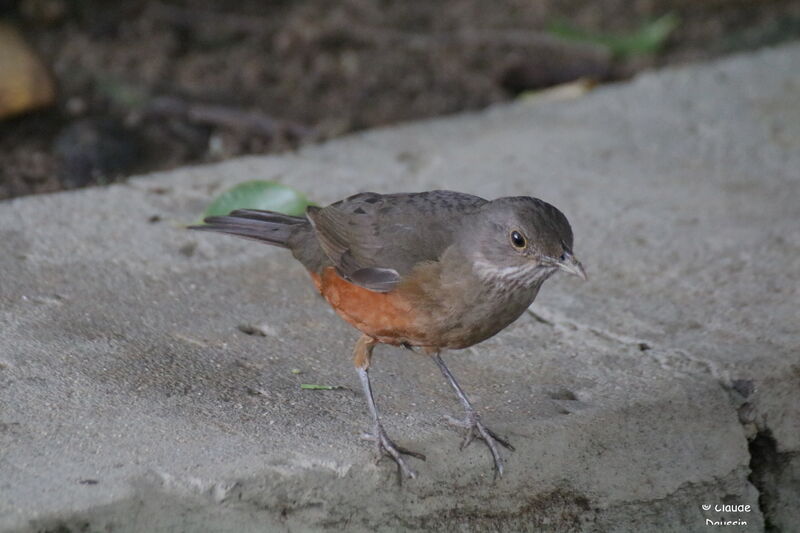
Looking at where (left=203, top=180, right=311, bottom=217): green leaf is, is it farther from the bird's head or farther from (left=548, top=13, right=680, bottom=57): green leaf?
(left=548, top=13, right=680, bottom=57): green leaf

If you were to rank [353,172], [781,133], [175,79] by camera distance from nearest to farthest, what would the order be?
1. [353,172]
2. [781,133]
3. [175,79]

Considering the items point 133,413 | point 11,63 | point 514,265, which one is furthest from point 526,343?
point 11,63

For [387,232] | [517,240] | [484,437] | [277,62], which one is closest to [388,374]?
[387,232]

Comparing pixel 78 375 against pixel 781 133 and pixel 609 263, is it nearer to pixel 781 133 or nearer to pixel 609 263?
pixel 609 263

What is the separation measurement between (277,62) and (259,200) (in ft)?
8.95

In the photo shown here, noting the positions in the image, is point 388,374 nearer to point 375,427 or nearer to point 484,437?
point 375,427

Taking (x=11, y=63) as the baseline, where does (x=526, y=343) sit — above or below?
below

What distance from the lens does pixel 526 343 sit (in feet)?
14.0

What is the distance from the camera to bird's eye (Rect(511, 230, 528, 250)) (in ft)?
11.8

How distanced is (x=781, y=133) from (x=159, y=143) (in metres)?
3.51

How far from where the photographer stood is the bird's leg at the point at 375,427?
338 cm

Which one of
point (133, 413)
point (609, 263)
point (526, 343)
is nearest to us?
point (133, 413)

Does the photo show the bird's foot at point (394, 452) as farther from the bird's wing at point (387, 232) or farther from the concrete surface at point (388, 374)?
the bird's wing at point (387, 232)

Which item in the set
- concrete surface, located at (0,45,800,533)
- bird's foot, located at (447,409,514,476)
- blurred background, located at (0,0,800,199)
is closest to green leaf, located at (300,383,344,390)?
concrete surface, located at (0,45,800,533)
